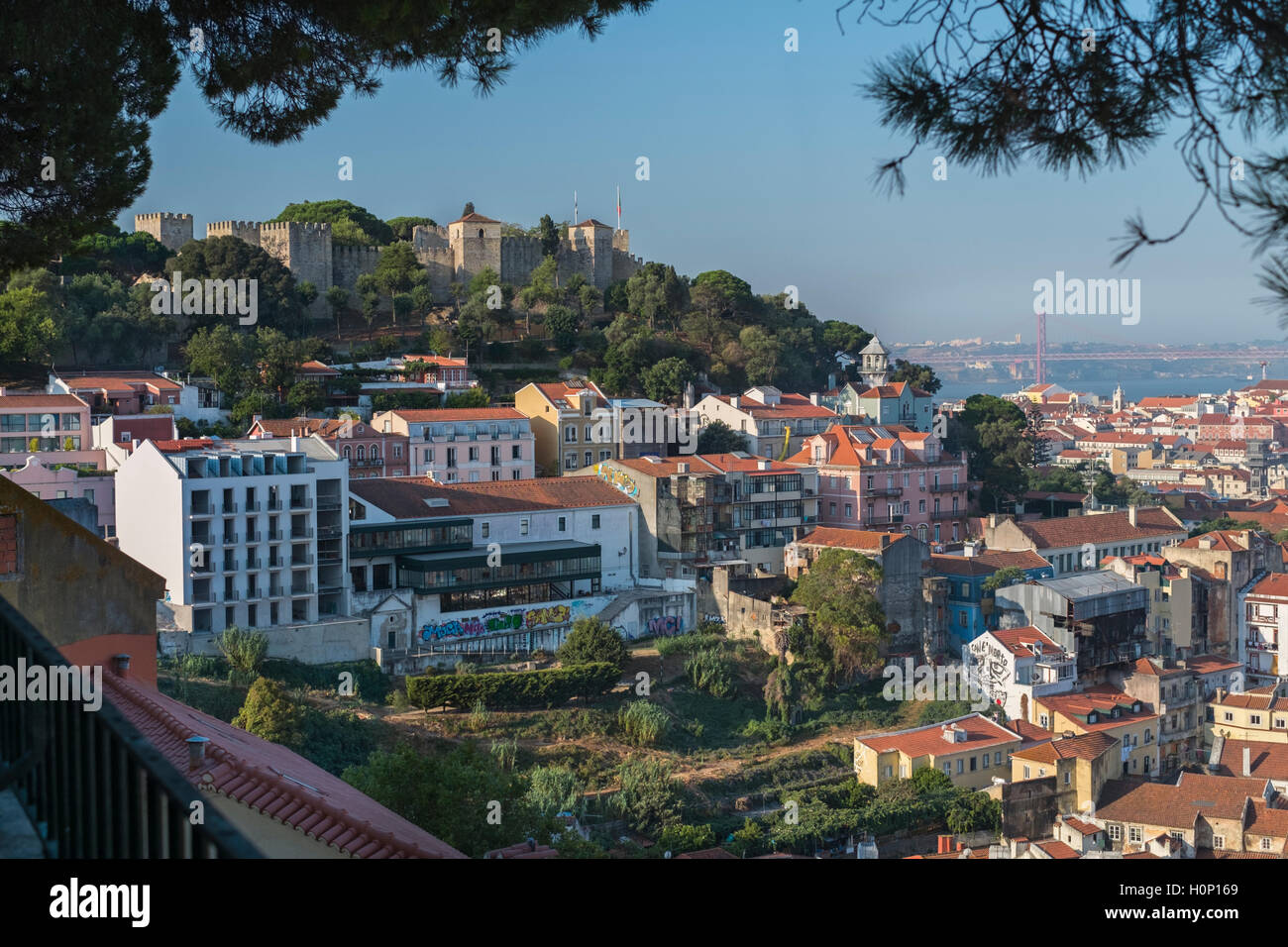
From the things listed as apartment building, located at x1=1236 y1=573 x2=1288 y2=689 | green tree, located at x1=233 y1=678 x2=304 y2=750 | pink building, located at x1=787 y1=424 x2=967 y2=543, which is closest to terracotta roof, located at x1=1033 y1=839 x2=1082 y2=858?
green tree, located at x1=233 y1=678 x2=304 y2=750

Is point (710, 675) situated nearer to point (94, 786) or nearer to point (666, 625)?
point (666, 625)

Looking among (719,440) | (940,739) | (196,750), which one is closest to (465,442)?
(719,440)

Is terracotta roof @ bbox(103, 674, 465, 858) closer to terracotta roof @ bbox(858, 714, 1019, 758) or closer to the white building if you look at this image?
terracotta roof @ bbox(858, 714, 1019, 758)

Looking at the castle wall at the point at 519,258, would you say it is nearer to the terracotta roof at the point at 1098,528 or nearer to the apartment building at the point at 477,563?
the terracotta roof at the point at 1098,528

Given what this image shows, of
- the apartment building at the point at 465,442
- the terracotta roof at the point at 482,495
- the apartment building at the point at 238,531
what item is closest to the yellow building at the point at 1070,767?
the terracotta roof at the point at 482,495

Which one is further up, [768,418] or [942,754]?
[768,418]

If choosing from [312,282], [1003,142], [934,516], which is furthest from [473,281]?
[1003,142]

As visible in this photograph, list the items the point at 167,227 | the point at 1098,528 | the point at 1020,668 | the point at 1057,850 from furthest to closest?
the point at 167,227
the point at 1098,528
the point at 1020,668
the point at 1057,850

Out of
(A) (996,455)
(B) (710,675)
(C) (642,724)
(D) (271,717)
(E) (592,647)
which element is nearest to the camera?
(D) (271,717)
